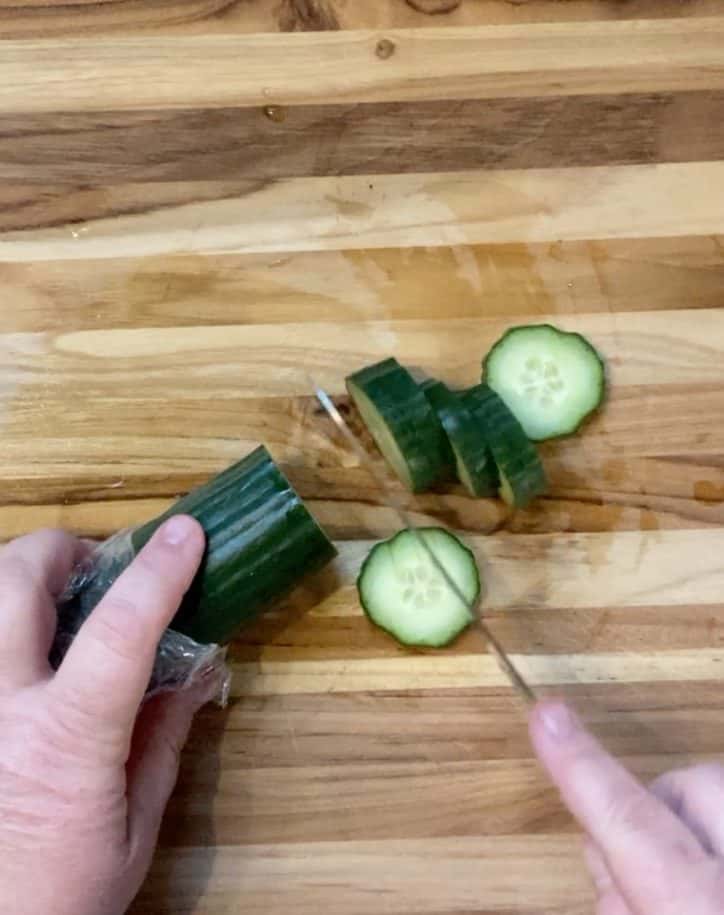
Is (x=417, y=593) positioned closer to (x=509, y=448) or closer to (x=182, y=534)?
(x=509, y=448)

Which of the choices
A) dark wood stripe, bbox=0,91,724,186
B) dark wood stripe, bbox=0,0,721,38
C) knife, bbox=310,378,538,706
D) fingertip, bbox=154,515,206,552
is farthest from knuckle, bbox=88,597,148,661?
dark wood stripe, bbox=0,0,721,38

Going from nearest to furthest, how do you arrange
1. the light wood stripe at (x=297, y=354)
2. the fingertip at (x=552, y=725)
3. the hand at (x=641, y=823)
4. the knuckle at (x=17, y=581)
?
the hand at (x=641, y=823) < the fingertip at (x=552, y=725) < the knuckle at (x=17, y=581) < the light wood stripe at (x=297, y=354)

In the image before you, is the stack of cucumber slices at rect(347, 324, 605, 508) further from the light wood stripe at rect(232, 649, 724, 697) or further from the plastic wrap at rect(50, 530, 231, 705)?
the plastic wrap at rect(50, 530, 231, 705)

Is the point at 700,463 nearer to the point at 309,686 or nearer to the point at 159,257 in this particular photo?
the point at 309,686

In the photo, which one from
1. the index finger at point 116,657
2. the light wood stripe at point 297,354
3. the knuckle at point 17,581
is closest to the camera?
the index finger at point 116,657

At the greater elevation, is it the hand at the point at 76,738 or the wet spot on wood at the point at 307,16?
the wet spot on wood at the point at 307,16

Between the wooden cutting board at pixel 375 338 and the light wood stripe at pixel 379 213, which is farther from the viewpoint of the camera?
the light wood stripe at pixel 379 213

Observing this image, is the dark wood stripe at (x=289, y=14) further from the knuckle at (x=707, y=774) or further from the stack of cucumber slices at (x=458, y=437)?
the knuckle at (x=707, y=774)

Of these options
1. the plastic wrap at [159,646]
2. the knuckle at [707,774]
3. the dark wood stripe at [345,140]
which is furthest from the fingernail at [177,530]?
the knuckle at [707,774]

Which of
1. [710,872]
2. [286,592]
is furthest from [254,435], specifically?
[710,872]
